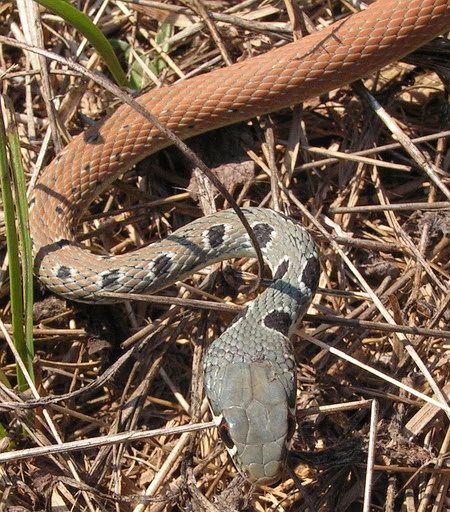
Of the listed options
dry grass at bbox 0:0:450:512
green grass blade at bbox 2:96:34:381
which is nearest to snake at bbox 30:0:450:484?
dry grass at bbox 0:0:450:512

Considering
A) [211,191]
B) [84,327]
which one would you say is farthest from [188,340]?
[211,191]

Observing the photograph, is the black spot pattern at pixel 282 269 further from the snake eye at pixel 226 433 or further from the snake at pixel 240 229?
the snake eye at pixel 226 433

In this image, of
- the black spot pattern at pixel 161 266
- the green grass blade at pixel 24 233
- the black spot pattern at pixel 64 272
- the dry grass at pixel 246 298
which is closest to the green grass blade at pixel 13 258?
the green grass blade at pixel 24 233

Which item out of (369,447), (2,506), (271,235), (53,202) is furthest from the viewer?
(53,202)

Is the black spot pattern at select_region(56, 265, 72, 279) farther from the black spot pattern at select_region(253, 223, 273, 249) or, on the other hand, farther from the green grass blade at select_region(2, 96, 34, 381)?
the black spot pattern at select_region(253, 223, 273, 249)

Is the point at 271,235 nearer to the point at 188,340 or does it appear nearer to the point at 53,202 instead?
the point at 188,340

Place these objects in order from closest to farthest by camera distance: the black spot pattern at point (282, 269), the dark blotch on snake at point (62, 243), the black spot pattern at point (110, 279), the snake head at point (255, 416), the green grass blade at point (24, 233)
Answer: the snake head at point (255, 416), the green grass blade at point (24, 233), the black spot pattern at point (282, 269), the black spot pattern at point (110, 279), the dark blotch on snake at point (62, 243)
